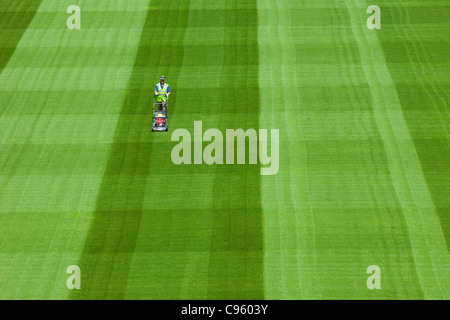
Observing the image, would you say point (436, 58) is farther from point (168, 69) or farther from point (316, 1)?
point (168, 69)

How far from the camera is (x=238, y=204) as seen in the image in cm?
2075

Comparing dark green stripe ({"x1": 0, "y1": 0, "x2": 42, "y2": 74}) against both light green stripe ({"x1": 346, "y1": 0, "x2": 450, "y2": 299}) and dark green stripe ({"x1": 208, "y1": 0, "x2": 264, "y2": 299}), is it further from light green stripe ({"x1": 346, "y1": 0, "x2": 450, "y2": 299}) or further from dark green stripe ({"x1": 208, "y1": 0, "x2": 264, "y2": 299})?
light green stripe ({"x1": 346, "y1": 0, "x2": 450, "y2": 299})

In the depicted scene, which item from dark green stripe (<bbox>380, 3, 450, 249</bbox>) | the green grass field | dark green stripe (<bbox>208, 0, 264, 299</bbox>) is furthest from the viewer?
dark green stripe (<bbox>380, 3, 450, 249</bbox>)

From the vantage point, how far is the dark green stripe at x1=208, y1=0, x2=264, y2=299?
703 inches

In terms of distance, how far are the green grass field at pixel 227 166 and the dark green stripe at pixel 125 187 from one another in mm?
66

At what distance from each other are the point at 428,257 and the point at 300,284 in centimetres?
424

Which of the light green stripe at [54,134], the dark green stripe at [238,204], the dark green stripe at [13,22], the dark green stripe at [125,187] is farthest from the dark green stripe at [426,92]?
the dark green stripe at [13,22]

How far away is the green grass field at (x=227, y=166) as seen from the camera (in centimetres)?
1828

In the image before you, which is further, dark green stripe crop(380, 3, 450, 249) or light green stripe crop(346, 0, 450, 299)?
dark green stripe crop(380, 3, 450, 249)

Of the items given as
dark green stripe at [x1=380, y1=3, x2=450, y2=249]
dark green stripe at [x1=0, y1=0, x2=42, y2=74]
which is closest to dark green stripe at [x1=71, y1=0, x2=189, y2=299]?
dark green stripe at [x1=0, y1=0, x2=42, y2=74]

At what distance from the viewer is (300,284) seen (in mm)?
17766

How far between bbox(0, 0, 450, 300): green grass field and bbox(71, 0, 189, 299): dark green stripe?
66 mm

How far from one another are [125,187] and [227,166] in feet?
12.8

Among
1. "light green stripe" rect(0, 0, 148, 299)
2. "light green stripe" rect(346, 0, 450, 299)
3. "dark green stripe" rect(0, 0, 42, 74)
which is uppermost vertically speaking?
"dark green stripe" rect(0, 0, 42, 74)
